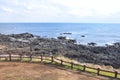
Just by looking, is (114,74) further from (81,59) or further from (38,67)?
(81,59)

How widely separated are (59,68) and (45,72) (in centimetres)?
207

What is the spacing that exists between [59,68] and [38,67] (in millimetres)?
2404

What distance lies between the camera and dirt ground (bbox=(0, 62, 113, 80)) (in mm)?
17906

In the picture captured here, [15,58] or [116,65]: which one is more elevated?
[15,58]

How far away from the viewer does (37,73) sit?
19281 mm

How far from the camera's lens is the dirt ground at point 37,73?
17.9m

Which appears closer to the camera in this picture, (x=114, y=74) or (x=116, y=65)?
(x=114, y=74)

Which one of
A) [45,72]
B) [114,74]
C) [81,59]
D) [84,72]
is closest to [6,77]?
[45,72]

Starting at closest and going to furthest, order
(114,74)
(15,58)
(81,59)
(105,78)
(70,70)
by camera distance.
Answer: (105,78) < (114,74) < (70,70) < (15,58) < (81,59)

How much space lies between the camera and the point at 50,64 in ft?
74.6

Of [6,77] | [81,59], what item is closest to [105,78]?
[6,77]

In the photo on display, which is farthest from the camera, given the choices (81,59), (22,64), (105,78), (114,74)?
(81,59)

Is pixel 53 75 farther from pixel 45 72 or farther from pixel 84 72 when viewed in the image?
pixel 84 72

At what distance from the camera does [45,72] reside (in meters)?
19.6
